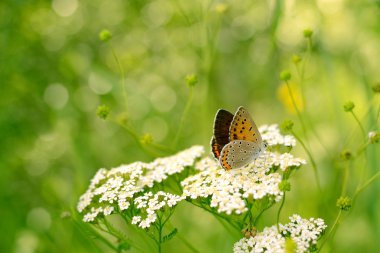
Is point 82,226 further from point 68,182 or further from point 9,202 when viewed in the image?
point 68,182

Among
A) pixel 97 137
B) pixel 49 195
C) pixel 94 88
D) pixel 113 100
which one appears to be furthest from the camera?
pixel 97 137

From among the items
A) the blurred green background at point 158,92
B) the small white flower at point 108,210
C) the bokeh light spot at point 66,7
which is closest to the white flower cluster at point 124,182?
the small white flower at point 108,210

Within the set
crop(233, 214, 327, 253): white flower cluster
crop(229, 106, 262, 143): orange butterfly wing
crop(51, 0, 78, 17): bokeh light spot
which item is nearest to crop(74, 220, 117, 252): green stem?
crop(233, 214, 327, 253): white flower cluster

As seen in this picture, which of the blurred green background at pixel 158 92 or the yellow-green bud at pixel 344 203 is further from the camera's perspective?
the blurred green background at pixel 158 92

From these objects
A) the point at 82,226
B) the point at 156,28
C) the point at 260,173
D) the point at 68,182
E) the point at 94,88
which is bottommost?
the point at 82,226

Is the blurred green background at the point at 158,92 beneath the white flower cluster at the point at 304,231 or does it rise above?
above

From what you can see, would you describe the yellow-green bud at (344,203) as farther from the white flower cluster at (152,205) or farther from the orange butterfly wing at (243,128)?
the white flower cluster at (152,205)

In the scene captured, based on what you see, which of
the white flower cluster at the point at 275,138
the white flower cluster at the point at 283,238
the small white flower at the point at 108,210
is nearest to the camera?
the white flower cluster at the point at 283,238

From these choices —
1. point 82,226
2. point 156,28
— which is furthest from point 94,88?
point 82,226

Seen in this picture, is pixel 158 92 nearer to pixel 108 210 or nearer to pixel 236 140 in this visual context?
pixel 236 140
